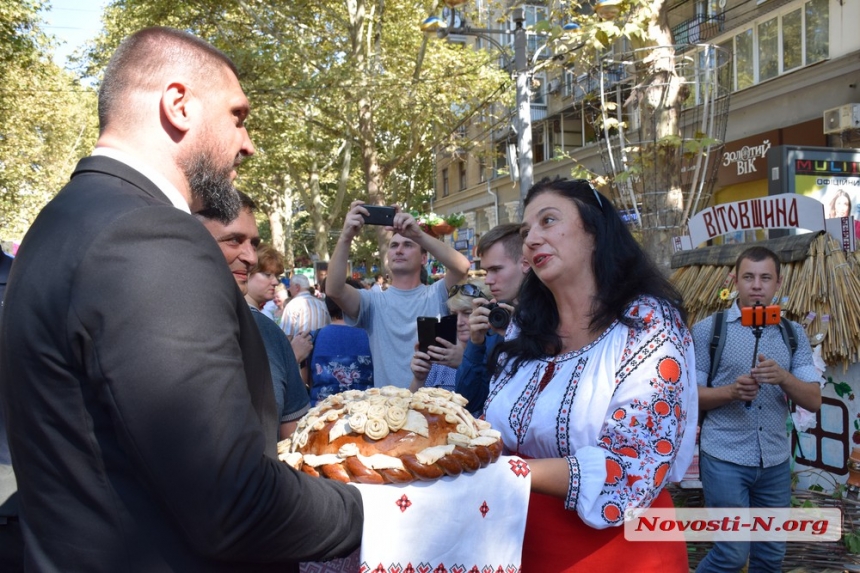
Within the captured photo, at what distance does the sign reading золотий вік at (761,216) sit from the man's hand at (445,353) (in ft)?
11.2

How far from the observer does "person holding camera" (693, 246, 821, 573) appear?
373 cm

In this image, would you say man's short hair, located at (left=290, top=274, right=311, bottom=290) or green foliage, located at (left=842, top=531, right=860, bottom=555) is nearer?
green foliage, located at (left=842, top=531, right=860, bottom=555)

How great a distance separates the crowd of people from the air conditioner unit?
42.8ft

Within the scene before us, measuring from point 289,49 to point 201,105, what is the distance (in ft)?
51.4

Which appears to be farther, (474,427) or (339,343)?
(339,343)

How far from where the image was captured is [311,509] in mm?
1312

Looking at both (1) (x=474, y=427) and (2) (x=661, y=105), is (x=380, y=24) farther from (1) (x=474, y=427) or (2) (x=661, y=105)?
(1) (x=474, y=427)

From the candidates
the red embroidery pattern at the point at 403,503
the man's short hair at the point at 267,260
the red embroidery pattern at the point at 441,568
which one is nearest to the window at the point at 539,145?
the man's short hair at the point at 267,260

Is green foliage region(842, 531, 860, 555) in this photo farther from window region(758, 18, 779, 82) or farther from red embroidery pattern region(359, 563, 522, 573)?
window region(758, 18, 779, 82)

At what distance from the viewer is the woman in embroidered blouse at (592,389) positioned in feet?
6.41

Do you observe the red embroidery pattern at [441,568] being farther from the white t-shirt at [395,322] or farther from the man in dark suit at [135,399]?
the white t-shirt at [395,322]

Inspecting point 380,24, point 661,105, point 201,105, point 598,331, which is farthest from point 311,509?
point 380,24

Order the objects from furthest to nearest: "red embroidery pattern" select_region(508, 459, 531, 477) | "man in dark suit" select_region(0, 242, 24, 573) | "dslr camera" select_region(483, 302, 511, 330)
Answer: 1. "dslr camera" select_region(483, 302, 511, 330)
2. "man in dark suit" select_region(0, 242, 24, 573)
3. "red embroidery pattern" select_region(508, 459, 531, 477)

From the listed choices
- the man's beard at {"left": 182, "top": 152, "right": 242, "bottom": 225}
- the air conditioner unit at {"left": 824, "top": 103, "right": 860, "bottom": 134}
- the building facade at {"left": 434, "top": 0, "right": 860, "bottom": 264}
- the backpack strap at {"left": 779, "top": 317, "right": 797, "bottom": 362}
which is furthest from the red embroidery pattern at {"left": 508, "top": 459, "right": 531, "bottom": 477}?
the air conditioner unit at {"left": 824, "top": 103, "right": 860, "bottom": 134}
